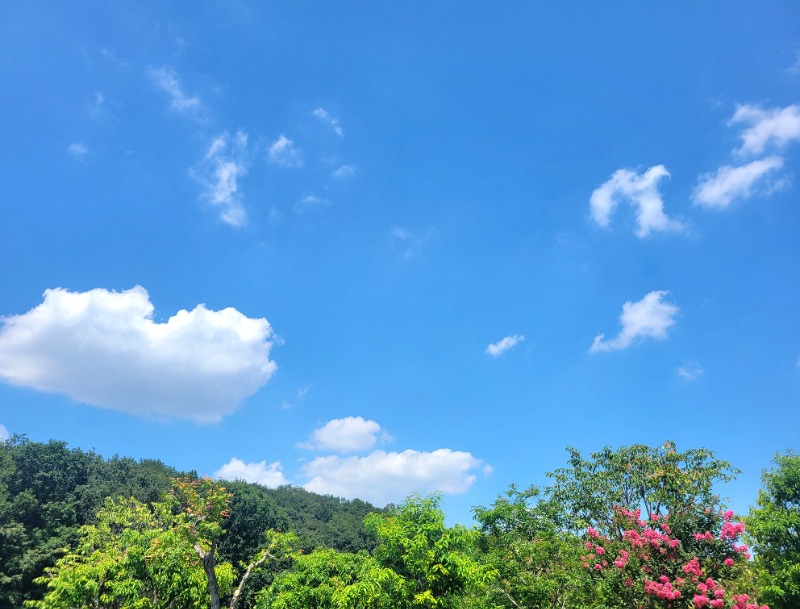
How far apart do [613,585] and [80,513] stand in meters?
46.3

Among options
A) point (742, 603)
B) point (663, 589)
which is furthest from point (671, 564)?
point (742, 603)

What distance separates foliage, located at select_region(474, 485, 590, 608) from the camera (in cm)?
1505

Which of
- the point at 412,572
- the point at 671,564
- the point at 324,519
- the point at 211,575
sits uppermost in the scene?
the point at 324,519

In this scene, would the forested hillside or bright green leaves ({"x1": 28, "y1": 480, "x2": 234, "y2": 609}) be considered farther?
the forested hillside

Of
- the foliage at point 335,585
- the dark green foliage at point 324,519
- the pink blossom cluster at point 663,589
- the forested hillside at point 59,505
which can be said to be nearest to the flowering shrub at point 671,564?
the pink blossom cluster at point 663,589

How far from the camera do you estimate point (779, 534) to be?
68.0 feet

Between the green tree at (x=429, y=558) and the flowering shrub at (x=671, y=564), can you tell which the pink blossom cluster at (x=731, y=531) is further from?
the green tree at (x=429, y=558)

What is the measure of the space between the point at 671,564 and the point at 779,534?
13654 millimetres

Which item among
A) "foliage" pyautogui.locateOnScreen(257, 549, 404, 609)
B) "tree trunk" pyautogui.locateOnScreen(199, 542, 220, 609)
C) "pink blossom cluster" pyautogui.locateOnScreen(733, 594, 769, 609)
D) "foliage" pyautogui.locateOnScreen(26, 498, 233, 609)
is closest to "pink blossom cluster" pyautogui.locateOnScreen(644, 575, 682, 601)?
"pink blossom cluster" pyautogui.locateOnScreen(733, 594, 769, 609)

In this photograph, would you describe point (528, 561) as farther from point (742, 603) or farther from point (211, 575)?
point (211, 575)

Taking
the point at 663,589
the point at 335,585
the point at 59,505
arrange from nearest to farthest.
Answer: the point at 663,589 < the point at 335,585 < the point at 59,505

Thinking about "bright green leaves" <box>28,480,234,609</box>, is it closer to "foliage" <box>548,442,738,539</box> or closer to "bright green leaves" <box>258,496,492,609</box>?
"bright green leaves" <box>258,496,492,609</box>

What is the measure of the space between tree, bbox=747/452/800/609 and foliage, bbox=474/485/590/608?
8.19 meters

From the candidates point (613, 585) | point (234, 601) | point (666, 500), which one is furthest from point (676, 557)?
point (234, 601)
